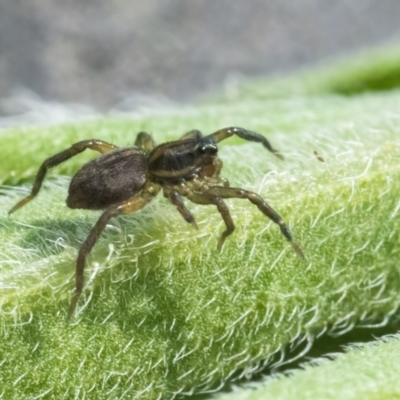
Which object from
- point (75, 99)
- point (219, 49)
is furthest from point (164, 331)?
point (219, 49)

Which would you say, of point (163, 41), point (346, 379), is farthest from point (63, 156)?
point (163, 41)

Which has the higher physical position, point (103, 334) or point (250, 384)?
point (103, 334)

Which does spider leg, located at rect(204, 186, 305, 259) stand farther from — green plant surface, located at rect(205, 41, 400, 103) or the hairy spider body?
green plant surface, located at rect(205, 41, 400, 103)

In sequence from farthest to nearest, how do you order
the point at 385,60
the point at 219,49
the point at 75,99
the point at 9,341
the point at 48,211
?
1. the point at 219,49
2. the point at 75,99
3. the point at 385,60
4. the point at 48,211
5. the point at 9,341

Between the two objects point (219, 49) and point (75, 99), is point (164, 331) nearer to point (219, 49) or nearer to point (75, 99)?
point (75, 99)

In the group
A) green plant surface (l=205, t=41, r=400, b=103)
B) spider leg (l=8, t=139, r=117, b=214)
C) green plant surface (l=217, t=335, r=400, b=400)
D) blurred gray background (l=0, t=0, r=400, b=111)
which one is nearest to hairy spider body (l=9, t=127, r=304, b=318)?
spider leg (l=8, t=139, r=117, b=214)

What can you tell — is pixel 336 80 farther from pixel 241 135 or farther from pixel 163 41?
pixel 163 41

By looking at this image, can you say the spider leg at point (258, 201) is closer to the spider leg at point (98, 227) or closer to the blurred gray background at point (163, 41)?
the spider leg at point (98, 227)
